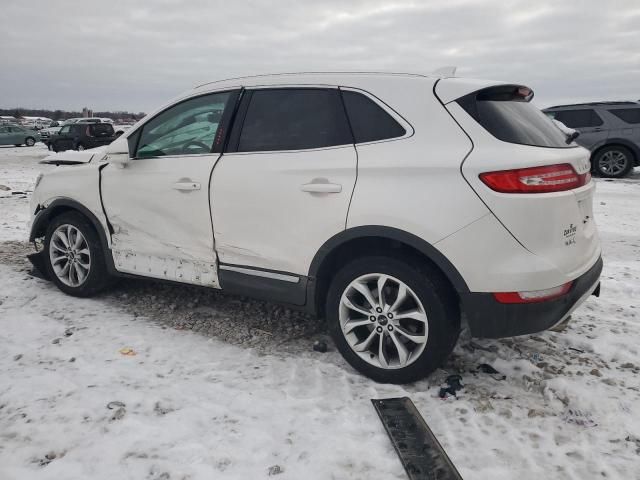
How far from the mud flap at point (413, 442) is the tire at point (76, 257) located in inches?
108

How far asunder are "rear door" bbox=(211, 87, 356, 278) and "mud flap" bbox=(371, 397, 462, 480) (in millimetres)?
1018

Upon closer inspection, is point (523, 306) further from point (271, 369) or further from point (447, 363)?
point (271, 369)

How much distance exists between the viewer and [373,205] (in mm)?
2908

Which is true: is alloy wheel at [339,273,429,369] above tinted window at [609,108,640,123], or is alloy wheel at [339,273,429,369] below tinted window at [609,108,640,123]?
below

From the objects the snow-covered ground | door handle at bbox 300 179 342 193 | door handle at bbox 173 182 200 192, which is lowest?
the snow-covered ground

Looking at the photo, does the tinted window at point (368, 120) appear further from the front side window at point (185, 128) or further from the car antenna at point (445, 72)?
the front side window at point (185, 128)

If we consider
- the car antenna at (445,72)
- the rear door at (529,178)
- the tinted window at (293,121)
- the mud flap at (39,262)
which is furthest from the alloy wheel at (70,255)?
the rear door at (529,178)

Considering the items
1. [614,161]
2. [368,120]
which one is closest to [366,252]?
[368,120]

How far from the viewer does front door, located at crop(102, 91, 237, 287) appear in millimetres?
3625

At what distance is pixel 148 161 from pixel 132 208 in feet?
1.30

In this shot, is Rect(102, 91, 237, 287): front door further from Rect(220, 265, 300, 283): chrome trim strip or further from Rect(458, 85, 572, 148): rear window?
Rect(458, 85, 572, 148): rear window

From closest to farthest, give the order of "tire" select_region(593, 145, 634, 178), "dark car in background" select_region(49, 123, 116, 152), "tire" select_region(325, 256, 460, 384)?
"tire" select_region(325, 256, 460, 384) → "tire" select_region(593, 145, 634, 178) → "dark car in background" select_region(49, 123, 116, 152)

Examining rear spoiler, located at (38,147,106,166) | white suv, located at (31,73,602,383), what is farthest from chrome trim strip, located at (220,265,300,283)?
rear spoiler, located at (38,147,106,166)

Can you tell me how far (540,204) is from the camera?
2.60 meters
